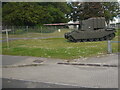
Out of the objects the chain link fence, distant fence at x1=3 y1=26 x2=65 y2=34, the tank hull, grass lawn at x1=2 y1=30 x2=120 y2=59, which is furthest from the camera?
distant fence at x1=3 y1=26 x2=65 y2=34

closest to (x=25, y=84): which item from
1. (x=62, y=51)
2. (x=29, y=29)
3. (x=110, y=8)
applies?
(x=62, y=51)

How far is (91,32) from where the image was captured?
19.9 m

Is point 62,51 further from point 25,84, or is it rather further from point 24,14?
point 24,14

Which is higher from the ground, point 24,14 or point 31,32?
point 24,14

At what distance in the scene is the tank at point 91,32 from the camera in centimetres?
1984

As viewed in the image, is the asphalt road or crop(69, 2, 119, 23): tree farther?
crop(69, 2, 119, 23): tree

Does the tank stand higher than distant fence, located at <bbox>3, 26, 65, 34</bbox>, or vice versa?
distant fence, located at <bbox>3, 26, 65, 34</bbox>

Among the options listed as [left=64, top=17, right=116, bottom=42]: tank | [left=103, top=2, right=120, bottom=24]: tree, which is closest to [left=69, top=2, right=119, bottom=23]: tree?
[left=103, top=2, right=120, bottom=24]: tree

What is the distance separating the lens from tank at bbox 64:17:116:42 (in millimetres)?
19844

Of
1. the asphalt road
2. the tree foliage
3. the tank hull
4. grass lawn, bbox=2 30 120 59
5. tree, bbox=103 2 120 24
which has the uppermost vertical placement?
tree, bbox=103 2 120 24

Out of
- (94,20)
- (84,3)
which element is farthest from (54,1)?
(94,20)

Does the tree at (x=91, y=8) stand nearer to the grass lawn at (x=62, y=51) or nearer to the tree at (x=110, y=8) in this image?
the tree at (x=110, y=8)

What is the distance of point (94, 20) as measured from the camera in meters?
21.3

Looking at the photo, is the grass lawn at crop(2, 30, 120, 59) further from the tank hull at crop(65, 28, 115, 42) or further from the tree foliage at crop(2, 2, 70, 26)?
the tree foliage at crop(2, 2, 70, 26)
